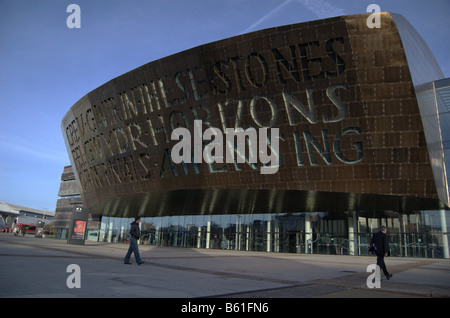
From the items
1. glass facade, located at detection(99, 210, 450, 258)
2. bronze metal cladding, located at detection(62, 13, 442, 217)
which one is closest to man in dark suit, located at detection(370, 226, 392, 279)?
bronze metal cladding, located at detection(62, 13, 442, 217)

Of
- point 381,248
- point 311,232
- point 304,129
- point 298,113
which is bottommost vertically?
point 381,248

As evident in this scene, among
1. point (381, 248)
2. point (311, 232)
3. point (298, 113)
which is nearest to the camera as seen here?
point (381, 248)

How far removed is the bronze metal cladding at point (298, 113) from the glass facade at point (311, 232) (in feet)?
8.43

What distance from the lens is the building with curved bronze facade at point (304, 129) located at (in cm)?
2055

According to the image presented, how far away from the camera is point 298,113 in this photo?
73.2ft

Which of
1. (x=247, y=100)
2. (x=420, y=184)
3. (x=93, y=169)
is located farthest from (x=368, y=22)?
(x=93, y=169)

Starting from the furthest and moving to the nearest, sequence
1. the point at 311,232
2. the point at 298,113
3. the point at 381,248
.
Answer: the point at 311,232 < the point at 298,113 < the point at 381,248

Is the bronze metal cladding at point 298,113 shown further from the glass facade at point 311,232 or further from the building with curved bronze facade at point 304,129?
the glass facade at point 311,232

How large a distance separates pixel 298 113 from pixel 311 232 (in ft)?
47.9

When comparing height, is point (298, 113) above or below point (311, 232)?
above

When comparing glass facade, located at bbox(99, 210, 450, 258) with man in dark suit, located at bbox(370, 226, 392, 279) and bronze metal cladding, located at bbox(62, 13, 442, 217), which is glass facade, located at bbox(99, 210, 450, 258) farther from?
man in dark suit, located at bbox(370, 226, 392, 279)

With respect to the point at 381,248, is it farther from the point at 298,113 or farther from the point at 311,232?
the point at 311,232

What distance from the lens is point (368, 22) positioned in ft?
65.8

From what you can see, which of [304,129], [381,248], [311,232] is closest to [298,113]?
[304,129]
